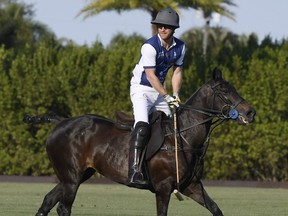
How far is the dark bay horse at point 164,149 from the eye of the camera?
13.8 meters

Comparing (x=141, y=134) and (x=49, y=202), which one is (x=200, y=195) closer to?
(x=141, y=134)

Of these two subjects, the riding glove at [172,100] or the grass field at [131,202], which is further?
the grass field at [131,202]

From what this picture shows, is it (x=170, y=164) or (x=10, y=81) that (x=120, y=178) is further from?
(x=10, y=81)

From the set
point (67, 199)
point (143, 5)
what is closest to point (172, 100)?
point (67, 199)

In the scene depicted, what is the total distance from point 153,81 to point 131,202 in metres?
7.61

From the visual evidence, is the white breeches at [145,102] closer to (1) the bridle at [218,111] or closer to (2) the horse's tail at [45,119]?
(1) the bridle at [218,111]

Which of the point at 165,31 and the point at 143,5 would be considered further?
the point at 143,5

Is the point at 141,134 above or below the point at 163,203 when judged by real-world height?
above

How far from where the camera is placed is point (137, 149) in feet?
45.6

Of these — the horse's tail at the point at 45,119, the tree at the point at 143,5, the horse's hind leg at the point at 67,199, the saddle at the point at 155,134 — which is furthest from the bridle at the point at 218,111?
the tree at the point at 143,5

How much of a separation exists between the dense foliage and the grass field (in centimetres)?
240

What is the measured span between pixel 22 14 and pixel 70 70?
3155 centimetres

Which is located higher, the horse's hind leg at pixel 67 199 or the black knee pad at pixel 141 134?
the black knee pad at pixel 141 134

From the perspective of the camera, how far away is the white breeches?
1410cm
